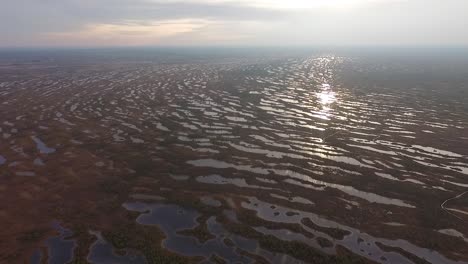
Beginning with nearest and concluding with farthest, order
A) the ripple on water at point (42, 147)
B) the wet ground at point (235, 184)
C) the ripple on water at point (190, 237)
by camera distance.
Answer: the ripple on water at point (190, 237), the wet ground at point (235, 184), the ripple on water at point (42, 147)

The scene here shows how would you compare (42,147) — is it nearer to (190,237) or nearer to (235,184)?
(235,184)

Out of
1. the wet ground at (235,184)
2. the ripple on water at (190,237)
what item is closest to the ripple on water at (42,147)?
the wet ground at (235,184)

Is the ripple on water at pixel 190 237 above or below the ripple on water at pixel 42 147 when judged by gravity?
below

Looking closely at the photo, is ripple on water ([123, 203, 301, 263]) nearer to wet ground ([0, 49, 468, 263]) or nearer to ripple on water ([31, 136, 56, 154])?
wet ground ([0, 49, 468, 263])

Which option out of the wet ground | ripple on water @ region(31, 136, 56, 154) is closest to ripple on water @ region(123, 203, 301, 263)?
the wet ground

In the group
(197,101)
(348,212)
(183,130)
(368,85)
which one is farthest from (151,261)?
(368,85)

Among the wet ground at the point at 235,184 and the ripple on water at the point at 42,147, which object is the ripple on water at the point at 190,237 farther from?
the ripple on water at the point at 42,147

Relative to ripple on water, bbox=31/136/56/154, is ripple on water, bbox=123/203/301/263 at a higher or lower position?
lower

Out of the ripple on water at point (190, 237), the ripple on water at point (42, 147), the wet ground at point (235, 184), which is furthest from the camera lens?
the ripple on water at point (42, 147)

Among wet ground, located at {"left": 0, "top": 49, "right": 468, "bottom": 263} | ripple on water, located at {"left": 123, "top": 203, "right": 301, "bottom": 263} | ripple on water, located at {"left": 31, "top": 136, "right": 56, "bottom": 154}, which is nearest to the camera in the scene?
ripple on water, located at {"left": 123, "top": 203, "right": 301, "bottom": 263}
